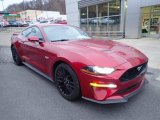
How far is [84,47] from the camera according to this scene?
3426 mm

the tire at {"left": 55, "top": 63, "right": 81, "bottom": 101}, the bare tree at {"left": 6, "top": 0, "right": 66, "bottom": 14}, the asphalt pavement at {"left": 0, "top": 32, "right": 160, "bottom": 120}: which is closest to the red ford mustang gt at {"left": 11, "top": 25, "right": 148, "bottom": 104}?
the tire at {"left": 55, "top": 63, "right": 81, "bottom": 101}

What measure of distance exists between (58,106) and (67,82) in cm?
48

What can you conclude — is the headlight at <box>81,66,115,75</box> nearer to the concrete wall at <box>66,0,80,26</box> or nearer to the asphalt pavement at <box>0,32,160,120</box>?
the asphalt pavement at <box>0,32,160,120</box>

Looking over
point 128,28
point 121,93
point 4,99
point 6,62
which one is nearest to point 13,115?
point 4,99

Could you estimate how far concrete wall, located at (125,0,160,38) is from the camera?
508 inches

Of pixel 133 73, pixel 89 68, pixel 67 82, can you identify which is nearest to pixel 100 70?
pixel 89 68

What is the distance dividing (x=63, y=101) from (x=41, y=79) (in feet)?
4.70

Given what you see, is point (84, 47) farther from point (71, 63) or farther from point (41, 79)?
point (41, 79)

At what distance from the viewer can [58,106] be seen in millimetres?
3322

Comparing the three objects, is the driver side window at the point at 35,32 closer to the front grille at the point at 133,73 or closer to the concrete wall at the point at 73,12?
the front grille at the point at 133,73

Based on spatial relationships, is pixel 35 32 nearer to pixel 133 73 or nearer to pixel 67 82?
pixel 67 82

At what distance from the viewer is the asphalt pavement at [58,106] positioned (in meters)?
2.98

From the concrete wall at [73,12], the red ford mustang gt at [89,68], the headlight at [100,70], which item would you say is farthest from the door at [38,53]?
the concrete wall at [73,12]

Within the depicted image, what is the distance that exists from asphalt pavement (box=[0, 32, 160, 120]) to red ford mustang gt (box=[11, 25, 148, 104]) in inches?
11.1
